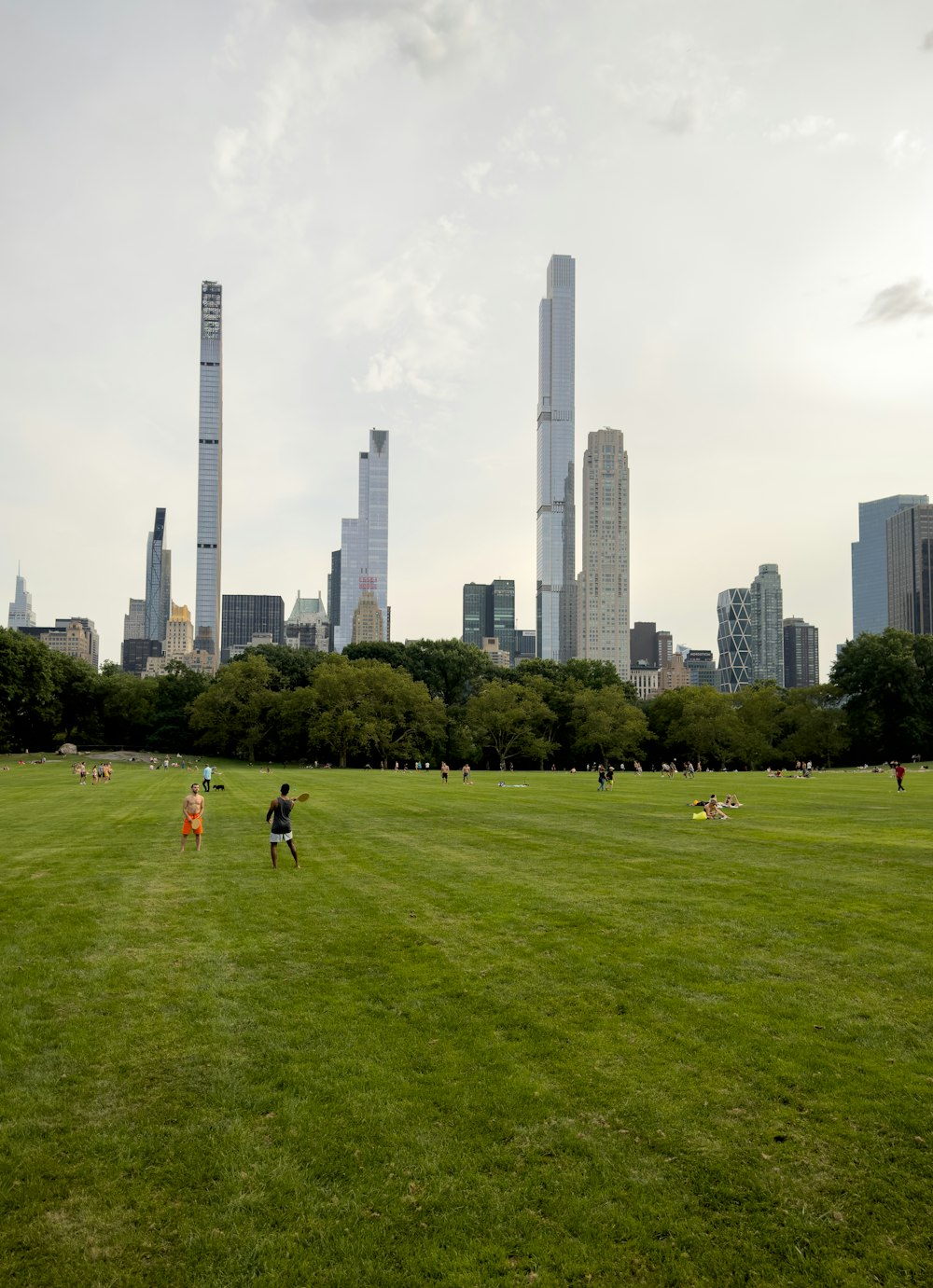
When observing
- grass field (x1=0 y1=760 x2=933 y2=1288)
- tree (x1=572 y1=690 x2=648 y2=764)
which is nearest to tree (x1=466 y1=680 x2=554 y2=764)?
tree (x1=572 y1=690 x2=648 y2=764)

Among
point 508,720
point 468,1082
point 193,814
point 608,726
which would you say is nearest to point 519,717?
point 508,720

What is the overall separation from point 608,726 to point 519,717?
10.2 metres

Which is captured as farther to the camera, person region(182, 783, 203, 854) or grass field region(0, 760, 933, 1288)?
person region(182, 783, 203, 854)

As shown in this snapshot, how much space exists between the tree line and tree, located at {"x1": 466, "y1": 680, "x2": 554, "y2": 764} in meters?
0.16

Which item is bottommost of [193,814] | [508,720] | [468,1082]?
[468,1082]

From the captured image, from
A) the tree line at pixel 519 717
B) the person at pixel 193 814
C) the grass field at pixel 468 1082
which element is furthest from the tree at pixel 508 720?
the grass field at pixel 468 1082

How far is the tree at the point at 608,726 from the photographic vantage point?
8725 centimetres

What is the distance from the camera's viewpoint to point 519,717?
89.2 meters

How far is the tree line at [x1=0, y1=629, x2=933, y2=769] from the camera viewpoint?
83.2 metres

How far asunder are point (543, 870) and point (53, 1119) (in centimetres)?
1214

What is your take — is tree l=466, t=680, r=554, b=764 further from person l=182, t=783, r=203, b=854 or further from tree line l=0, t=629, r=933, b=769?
person l=182, t=783, r=203, b=854

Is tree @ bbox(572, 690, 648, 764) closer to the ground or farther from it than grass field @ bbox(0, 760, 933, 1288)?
farther from it

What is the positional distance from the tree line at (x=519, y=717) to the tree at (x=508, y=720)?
0.53 ft

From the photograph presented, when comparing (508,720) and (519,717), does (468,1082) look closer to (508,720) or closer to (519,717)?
(508,720)
